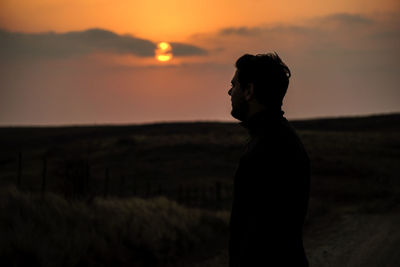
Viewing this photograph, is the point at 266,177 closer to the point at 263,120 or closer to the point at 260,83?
the point at 263,120

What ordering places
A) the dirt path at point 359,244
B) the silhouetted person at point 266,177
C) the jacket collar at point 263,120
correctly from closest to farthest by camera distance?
the silhouetted person at point 266,177
the jacket collar at point 263,120
the dirt path at point 359,244

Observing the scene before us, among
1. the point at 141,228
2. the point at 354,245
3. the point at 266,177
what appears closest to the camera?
the point at 266,177

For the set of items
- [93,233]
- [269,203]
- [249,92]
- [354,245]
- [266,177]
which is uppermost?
[249,92]

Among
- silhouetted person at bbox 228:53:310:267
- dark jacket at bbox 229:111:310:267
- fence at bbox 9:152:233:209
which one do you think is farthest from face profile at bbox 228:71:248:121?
fence at bbox 9:152:233:209

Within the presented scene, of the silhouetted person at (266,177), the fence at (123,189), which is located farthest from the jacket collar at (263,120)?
the fence at (123,189)

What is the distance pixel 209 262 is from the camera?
43.8ft

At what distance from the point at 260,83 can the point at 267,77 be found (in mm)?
42

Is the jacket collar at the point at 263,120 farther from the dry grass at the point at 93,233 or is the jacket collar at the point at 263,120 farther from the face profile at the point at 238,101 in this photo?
the dry grass at the point at 93,233

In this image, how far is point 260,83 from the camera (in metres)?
3.02

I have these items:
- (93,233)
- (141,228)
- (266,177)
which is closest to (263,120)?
(266,177)

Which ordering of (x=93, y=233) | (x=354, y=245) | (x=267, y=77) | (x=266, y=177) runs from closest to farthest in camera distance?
(x=266, y=177), (x=267, y=77), (x=93, y=233), (x=354, y=245)

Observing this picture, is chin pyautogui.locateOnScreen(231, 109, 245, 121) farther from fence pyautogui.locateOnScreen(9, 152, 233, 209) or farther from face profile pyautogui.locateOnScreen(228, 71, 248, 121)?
fence pyautogui.locateOnScreen(9, 152, 233, 209)

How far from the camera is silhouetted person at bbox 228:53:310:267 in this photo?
112 inches

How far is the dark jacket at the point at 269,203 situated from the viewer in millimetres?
2842
